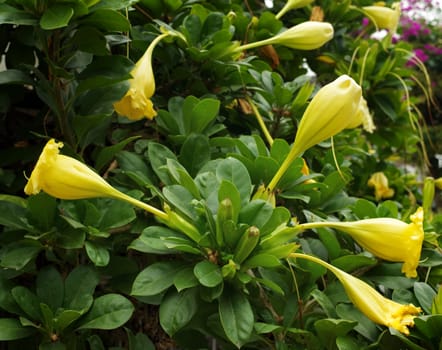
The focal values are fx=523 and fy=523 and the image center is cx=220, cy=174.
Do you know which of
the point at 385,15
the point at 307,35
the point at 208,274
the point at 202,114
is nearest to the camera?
the point at 208,274

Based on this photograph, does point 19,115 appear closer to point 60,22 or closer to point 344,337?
point 60,22

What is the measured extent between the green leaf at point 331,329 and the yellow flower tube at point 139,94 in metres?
0.40

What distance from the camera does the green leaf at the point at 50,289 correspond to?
2.29 feet

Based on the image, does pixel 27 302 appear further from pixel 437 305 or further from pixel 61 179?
pixel 437 305

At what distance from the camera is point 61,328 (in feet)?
2.17

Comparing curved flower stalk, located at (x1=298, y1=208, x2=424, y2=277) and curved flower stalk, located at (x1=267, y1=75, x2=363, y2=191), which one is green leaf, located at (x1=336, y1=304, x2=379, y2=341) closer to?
curved flower stalk, located at (x1=298, y1=208, x2=424, y2=277)

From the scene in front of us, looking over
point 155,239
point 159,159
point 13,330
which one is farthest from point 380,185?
point 13,330

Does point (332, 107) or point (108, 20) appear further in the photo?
point (108, 20)

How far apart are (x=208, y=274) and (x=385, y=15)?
3.22 ft

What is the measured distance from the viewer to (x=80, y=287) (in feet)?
2.30

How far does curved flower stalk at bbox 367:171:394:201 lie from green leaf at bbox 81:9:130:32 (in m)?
0.89

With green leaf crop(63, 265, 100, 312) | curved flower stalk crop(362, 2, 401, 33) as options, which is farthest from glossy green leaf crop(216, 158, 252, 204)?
curved flower stalk crop(362, 2, 401, 33)

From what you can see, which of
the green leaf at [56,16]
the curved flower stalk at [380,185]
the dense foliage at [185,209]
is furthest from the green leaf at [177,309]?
the curved flower stalk at [380,185]

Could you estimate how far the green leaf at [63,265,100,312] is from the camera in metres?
0.69
